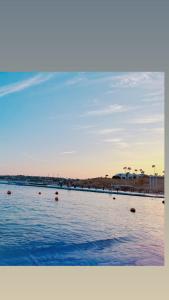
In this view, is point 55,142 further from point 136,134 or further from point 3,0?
point 3,0

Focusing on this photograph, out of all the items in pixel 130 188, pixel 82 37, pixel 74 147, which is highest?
pixel 82 37

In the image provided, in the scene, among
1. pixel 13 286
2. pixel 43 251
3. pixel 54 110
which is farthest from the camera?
pixel 54 110

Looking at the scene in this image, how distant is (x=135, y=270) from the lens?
4.19 m

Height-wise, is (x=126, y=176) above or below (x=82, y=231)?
above

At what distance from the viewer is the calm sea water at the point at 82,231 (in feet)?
15.3

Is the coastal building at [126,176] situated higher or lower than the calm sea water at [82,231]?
higher

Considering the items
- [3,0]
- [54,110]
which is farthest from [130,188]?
[3,0]

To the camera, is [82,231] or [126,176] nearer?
[82,231]

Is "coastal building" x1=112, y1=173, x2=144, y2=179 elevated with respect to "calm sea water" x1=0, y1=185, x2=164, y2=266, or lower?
elevated

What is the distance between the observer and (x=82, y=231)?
5004 mm

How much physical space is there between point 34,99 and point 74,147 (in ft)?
2.25

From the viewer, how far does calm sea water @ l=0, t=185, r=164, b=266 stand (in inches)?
183

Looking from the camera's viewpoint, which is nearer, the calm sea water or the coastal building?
the calm sea water

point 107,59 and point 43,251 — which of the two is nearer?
point 107,59
